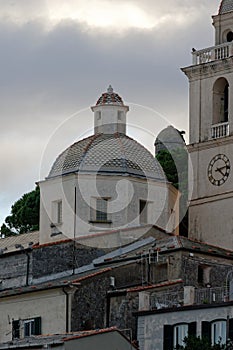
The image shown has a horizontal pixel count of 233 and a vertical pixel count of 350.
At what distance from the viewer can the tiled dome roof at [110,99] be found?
103062 millimetres

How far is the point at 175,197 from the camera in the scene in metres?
102


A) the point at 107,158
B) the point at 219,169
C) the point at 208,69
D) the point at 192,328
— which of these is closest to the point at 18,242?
the point at 107,158

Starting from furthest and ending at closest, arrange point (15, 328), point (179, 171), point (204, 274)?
1. point (179, 171)
2. point (204, 274)
3. point (15, 328)

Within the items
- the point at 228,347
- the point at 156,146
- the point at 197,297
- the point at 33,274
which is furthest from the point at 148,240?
the point at 156,146

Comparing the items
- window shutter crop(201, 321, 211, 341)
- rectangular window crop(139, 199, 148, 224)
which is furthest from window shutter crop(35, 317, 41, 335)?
rectangular window crop(139, 199, 148, 224)

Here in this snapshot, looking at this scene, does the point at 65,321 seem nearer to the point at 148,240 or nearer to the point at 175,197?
the point at 148,240

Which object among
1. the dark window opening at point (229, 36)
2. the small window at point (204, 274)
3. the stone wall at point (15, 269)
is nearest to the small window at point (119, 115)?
the dark window opening at point (229, 36)

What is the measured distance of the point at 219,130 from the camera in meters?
100

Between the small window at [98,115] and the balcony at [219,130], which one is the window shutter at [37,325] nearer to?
the balcony at [219,130]

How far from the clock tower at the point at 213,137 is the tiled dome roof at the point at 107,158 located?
7.66ft

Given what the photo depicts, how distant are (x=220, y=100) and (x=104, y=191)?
25.7 ft

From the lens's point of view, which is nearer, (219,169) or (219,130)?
(219,169)

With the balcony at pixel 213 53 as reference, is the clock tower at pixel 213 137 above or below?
below

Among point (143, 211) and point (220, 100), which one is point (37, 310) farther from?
point (220, 100)
